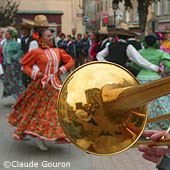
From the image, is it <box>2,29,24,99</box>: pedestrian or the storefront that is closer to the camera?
<box>2,29,24,99</box>: pedestrian

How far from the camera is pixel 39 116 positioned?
4879 millimetres

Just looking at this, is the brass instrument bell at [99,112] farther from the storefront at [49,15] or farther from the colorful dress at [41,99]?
the storefront at [49,15]

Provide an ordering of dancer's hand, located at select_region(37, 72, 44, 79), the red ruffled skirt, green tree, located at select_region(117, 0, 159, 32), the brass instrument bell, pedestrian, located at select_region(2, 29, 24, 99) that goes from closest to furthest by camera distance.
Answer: the brass instrument bell
the red ruffled skirt
dancer's hand, located at select_region(37, 72, 44, 79)
pedestrian, located at select_region(2, 29, 24, 99)
green tree, located at select_region(117, 0, 159, 32)

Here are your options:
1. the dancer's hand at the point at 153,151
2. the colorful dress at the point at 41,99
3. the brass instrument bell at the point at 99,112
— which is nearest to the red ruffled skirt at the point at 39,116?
the colorful dress at the point at 41,99

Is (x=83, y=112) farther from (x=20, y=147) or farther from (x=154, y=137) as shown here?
(x=20, y=147)

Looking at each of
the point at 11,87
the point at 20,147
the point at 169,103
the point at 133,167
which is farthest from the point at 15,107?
the point at 11,87

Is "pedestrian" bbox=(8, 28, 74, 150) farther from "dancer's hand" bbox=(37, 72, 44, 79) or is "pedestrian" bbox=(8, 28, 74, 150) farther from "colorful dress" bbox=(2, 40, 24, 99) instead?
"colorful dress" bbox=(2, 40, 24, 99)

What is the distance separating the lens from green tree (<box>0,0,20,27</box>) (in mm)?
23984

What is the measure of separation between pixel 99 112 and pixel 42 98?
10.7ft

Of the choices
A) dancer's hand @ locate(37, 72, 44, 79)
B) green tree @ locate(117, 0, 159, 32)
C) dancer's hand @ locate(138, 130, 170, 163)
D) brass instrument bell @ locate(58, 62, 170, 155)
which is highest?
green tree @ locate(117, 0, 159, 32)

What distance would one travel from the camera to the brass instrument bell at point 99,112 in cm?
168

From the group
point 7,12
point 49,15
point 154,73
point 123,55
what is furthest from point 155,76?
point 49,15

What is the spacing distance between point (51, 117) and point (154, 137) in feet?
10.6

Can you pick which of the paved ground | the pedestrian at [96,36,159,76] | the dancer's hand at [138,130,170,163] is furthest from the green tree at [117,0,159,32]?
the dancer's hand at [138,130,170,163]
